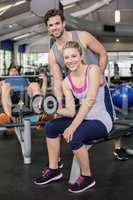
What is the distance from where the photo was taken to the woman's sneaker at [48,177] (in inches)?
72.8

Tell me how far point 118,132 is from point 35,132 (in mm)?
1581

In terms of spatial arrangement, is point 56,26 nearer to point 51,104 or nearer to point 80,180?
point 51,104

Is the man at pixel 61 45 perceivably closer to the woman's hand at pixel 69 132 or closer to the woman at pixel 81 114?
the woman at pixel 81 114

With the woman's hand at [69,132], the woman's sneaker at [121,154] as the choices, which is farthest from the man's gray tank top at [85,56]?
the woman's sneaker at [121,154]

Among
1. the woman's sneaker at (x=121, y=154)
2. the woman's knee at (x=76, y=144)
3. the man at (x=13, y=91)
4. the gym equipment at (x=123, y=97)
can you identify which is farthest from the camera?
the gym equipment at (x=123, y=97)

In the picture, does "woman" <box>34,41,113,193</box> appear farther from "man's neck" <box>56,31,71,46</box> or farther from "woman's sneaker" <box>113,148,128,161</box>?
"woman's sneaker" <box>113,148,128,161</box>

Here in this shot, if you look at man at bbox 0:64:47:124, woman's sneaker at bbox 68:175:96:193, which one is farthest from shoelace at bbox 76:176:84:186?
man at bbox 0:64:47:124

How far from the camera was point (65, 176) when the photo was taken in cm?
197

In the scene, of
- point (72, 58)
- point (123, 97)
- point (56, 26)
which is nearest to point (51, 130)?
point (72, 58)

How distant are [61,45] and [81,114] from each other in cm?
38

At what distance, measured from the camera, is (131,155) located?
2.40 metres

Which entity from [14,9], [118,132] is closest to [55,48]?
[118,132]

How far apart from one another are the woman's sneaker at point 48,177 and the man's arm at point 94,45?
0.56 meters

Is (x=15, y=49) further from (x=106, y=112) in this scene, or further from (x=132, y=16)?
(x=106, y=112)
